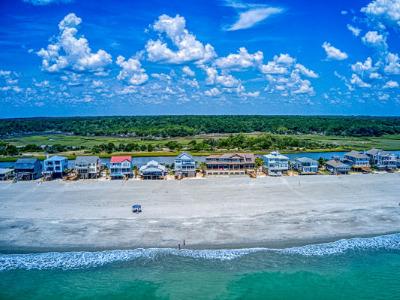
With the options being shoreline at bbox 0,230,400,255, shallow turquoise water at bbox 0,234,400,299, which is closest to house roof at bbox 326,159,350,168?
shallow turquoise water at bbox 0,234,400,299

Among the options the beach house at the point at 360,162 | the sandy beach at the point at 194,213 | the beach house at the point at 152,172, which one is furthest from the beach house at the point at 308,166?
the beach house at the point at 152,172

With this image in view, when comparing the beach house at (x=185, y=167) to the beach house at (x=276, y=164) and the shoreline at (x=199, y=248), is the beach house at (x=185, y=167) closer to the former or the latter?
the beach house at (x=276, y=164)

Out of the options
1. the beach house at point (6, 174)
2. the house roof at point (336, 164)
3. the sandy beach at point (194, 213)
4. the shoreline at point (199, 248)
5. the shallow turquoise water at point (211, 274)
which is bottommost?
the shallow turquoise water at point (211, 274)

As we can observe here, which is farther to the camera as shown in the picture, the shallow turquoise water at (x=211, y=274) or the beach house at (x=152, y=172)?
the beach house at (x=152, y=172)

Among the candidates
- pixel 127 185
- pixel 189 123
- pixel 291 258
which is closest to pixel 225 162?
pixel 127 185

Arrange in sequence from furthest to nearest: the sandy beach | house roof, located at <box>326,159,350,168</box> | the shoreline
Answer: house roof, located at <box>326,159,350,168</box>, the sandy beach, the shoreline

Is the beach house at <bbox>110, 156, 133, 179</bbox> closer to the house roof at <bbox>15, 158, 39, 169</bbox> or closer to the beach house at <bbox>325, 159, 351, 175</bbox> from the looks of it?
the house roof at <bbox>15, 158, 39, 169</bbox>

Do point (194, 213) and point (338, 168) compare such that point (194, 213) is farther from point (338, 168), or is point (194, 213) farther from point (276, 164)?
point (338, 168)
